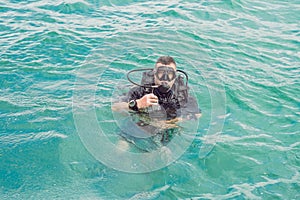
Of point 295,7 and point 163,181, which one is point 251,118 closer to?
point 163,181

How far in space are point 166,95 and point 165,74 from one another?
1.08 ft

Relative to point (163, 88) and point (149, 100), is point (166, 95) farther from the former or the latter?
point (149, 100)

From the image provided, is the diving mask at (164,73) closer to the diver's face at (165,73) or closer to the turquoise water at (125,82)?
the diver's face at (165,73)

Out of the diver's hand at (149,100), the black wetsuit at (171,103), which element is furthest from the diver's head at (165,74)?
the diver's hand at (149,100)

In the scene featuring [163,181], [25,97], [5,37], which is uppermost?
→ [5,37]

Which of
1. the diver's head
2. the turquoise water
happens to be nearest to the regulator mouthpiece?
the diver's head

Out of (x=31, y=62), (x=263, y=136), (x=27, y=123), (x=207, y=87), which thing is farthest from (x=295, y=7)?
(x=27, y=123)

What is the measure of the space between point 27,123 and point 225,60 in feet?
14.2

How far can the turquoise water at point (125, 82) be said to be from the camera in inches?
196

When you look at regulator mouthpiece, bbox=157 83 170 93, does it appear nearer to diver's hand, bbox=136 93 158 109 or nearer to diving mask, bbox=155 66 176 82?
diving mask, bbox=155 66 176 82

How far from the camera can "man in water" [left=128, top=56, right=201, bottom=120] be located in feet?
16.6

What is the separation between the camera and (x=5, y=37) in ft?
28.1

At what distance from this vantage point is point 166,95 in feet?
17.2

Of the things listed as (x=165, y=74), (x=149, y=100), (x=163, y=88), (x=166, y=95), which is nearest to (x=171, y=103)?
(x=166, y=95)
